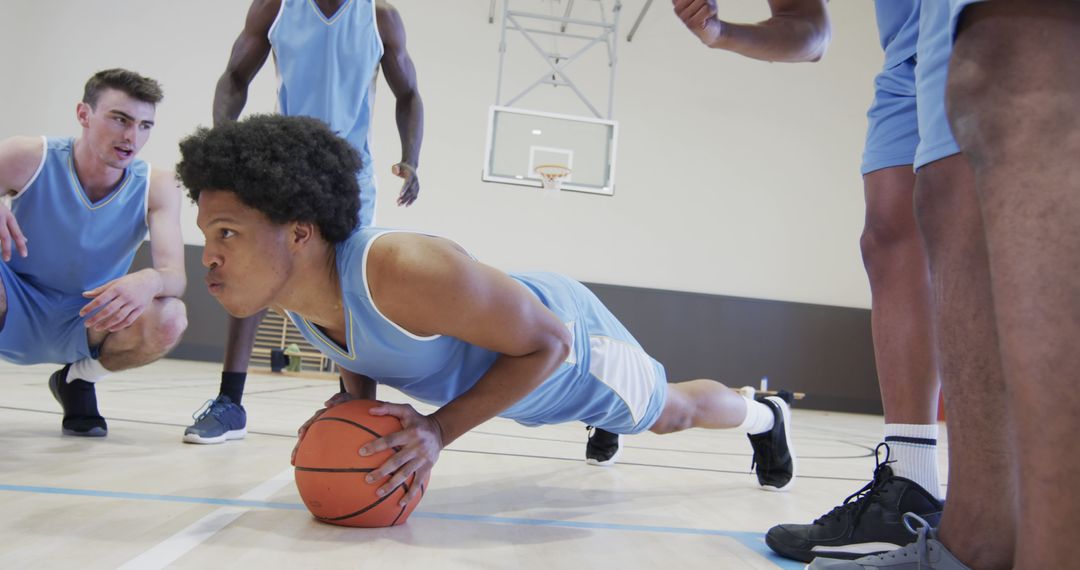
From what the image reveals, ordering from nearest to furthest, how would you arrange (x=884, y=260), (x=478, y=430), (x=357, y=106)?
(x=884, y=260), (x=357, y=106), (x=478, y=430)

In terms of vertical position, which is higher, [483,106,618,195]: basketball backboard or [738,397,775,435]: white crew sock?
[483,106,618,195]: basketball backboard

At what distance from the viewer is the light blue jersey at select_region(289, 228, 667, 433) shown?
1.55 metres

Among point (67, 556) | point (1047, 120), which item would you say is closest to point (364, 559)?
point (67, 556)

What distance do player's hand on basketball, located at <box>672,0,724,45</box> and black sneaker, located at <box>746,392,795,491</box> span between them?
130 cm

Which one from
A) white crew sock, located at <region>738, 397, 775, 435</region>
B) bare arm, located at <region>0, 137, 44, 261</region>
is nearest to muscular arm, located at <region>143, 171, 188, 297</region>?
bare arm, located at <region>0, 137, 44, 261</region>

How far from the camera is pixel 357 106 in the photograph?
283 cm

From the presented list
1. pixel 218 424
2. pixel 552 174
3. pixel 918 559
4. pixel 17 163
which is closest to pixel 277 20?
pixel 17 163

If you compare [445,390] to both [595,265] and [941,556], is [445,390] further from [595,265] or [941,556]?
[595,265]

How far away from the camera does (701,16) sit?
1.74m

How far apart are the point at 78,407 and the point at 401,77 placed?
5.47 ft

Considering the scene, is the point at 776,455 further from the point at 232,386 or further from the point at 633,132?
the point at 633,132

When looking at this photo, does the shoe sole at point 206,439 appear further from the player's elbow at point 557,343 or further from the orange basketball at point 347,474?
the player's elbow at point 557,343

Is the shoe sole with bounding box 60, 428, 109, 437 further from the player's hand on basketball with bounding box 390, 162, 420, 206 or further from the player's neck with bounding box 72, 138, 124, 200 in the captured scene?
the player's hand on basketball with bounding box 390, 162, 420, 206

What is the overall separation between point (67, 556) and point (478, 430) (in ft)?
8.54
